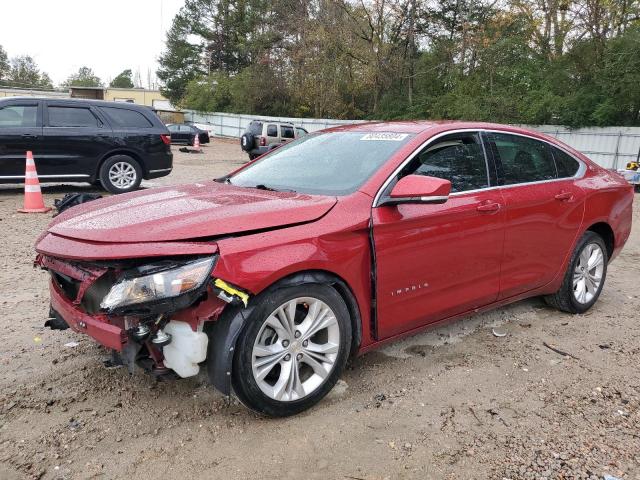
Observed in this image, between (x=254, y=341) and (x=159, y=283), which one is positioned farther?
(x=254, y=341)

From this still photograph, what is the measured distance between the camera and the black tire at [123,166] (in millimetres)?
9695

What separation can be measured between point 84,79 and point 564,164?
346ft

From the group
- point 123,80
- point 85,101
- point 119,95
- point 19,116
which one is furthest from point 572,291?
point 123,80

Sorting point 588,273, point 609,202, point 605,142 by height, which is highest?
point 605,142

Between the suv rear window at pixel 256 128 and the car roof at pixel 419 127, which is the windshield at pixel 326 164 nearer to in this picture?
the car roof at pixel 419 127

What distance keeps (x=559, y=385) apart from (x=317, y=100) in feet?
118

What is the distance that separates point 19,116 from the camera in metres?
9.02

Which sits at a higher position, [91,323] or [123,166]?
Answer: [123,166]

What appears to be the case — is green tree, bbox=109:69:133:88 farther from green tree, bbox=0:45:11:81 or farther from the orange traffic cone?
the orange traffic cone

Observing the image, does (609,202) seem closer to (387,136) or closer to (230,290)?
(387,136)

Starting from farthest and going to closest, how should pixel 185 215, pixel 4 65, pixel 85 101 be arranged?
pixel 4 65 < pixel 85 101 < pixel 185 215

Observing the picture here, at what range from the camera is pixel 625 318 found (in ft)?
15.0

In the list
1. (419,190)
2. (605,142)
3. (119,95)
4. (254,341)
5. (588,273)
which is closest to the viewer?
(254,341)

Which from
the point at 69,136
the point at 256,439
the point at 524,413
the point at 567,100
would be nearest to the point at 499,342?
the point at 524,413
